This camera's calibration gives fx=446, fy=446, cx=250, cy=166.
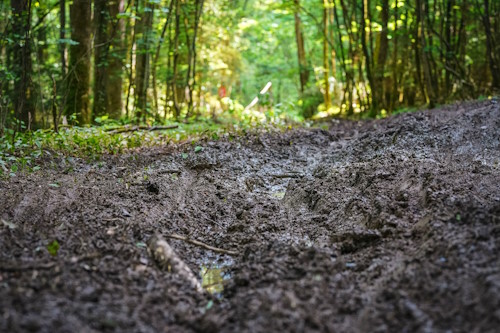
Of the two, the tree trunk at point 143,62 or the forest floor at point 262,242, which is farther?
the tree trunk at point 143,62

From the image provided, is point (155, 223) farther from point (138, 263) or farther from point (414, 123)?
point (414, 123)

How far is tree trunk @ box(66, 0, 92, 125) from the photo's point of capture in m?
9.11

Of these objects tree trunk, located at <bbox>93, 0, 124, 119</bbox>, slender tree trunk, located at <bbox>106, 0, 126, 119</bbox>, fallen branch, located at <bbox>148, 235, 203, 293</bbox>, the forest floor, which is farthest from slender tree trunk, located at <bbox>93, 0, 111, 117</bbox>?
fallen branch, located at <bbox>148, 235, 203, 293</bbox>

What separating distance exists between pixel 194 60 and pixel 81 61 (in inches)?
129

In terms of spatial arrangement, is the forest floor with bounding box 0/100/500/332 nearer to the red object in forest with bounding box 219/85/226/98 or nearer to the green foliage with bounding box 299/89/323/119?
the green foliage with bounding box 299/89/323/119

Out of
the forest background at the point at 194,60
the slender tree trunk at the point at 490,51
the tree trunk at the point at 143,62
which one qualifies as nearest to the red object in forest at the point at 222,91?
the forest background at the point at 194,60

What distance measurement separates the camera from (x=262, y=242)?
4.12 metres

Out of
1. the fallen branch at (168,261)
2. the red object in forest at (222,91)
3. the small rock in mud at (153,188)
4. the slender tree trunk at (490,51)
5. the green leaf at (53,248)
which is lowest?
the fallen branch at (168,261)

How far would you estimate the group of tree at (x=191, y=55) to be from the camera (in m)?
9.10

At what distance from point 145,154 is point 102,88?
5.07 m

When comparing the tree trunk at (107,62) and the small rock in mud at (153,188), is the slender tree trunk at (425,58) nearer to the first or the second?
the tree trunk at (107,62)

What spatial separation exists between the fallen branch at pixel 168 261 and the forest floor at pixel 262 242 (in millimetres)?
50

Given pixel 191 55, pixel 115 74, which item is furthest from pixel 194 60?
pixel 115 74

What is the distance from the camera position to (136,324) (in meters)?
2.43
